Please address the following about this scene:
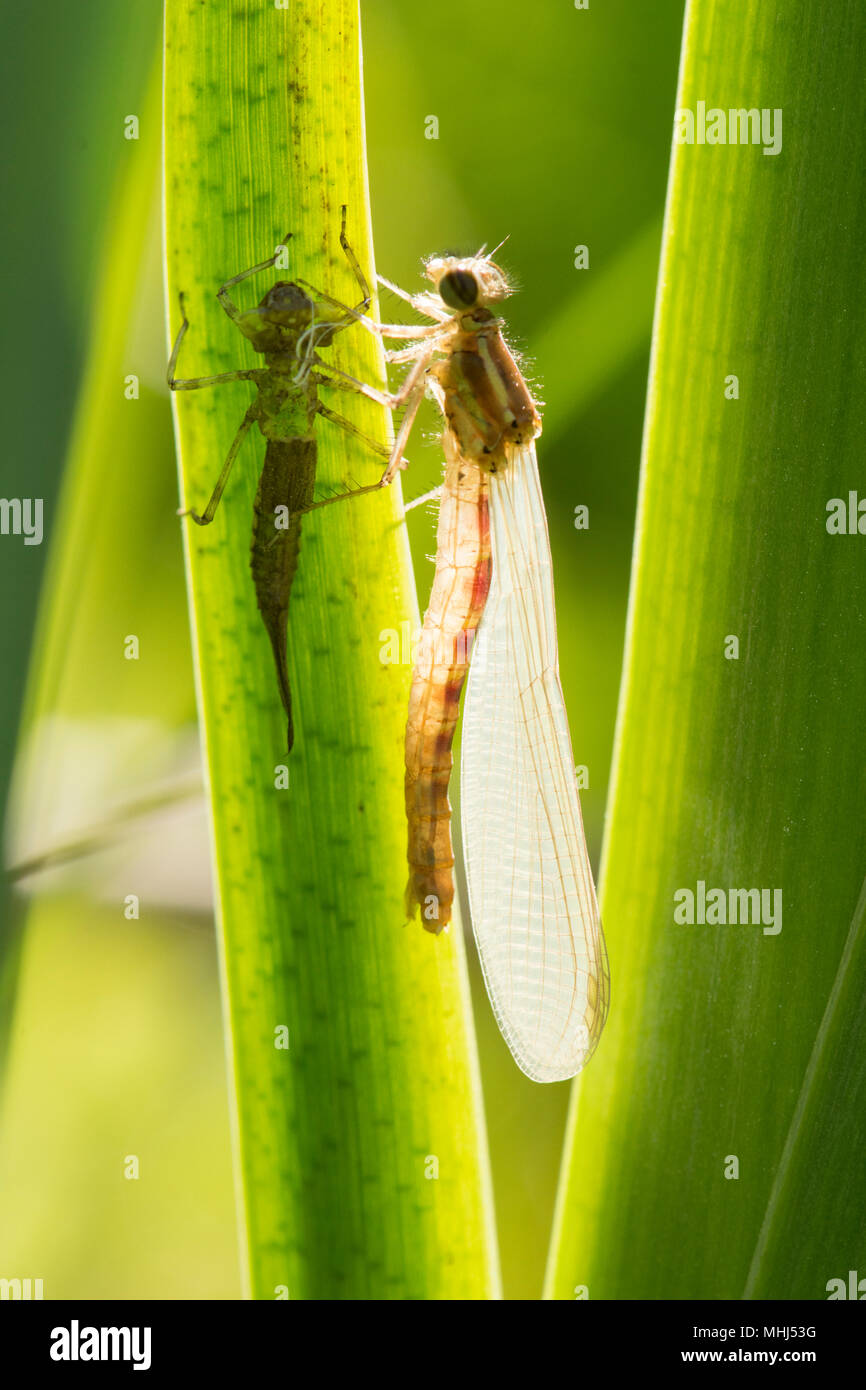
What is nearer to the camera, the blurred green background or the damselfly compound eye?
the damselfly compound eye

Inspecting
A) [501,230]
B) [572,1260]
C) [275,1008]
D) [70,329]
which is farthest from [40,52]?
[572,1260]

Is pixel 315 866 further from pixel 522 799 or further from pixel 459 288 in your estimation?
pixel 459 288

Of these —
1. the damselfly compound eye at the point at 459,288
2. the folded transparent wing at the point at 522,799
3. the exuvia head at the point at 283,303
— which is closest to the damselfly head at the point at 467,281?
the damselfly compound eye at the point at 459,288

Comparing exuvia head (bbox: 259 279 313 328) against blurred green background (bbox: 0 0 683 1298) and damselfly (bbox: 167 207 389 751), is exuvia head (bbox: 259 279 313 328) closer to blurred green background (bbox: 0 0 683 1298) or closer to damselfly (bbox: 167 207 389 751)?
damselfly (bbox: 167 207 389 751)

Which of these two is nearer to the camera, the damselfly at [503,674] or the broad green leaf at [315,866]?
the broad green leaf at [315,866]

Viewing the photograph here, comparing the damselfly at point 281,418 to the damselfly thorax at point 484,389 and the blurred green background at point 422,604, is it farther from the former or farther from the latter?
the blurred green background at point 422,604

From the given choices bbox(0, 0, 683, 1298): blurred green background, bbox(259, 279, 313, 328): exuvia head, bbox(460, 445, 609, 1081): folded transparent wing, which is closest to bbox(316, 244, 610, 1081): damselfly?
bbox(460, 445, 609, 1081): folded transparent wing

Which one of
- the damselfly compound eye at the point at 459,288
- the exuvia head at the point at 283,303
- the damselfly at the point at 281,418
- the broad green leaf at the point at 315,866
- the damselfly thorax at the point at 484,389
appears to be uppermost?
the damselfly compound eye at the point at 459,288
